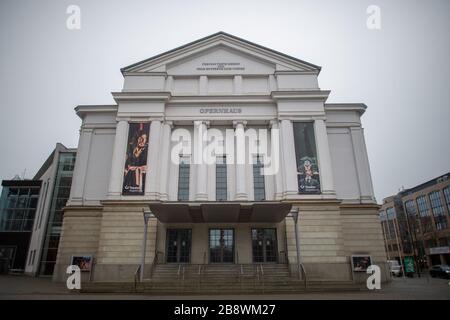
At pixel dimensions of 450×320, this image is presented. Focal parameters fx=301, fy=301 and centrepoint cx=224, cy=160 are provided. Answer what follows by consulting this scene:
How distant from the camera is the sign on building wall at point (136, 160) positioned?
22.1 metres

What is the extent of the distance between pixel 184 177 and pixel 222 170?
3072 millimetres

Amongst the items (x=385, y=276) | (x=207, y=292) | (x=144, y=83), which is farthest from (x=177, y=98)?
(x=385, y=276)

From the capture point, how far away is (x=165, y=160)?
2345 cm

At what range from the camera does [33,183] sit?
39938 mm

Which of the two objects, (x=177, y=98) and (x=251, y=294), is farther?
(x=177, y=98)

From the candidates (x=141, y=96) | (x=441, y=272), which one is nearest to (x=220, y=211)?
(x=141, y=96)

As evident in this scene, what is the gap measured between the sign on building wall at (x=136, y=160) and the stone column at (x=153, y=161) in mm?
309

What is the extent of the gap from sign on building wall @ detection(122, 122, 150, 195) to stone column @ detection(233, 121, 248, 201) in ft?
23.1

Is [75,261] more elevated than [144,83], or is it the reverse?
[144,83]

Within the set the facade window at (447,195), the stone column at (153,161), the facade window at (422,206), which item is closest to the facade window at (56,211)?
the stone column at (153,161)

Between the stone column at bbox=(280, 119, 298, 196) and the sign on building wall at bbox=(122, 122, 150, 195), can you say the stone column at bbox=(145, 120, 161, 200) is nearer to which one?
the sign on building wall at bbox=(122, 122, 150, 195)

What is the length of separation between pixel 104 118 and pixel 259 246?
662 inches

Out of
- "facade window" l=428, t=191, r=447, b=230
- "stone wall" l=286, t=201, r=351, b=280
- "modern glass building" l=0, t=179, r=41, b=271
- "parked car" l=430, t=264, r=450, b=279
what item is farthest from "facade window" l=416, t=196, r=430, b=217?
"modern glass building" l=0, t=179, r=41, b=271
